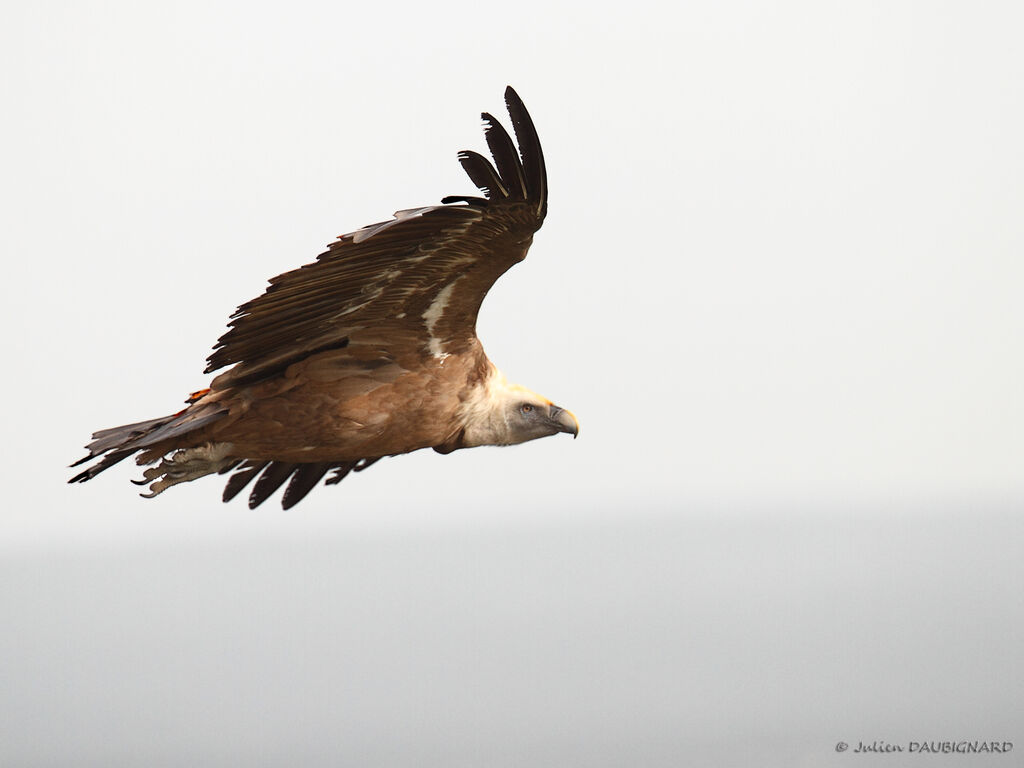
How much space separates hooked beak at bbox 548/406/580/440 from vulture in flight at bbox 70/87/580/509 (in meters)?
0.23

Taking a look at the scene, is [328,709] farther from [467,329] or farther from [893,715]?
[467,329]

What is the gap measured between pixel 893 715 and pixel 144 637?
33.1 m

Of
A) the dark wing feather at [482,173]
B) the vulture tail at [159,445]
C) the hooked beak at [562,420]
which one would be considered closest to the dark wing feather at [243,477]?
the vulture tail at [159,445]

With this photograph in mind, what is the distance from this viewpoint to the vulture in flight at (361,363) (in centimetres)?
580

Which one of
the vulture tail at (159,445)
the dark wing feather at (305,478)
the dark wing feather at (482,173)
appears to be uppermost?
the dark wing feather at (482,173)

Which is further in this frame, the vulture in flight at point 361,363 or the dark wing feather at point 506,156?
the vulture in flight at point 361,363

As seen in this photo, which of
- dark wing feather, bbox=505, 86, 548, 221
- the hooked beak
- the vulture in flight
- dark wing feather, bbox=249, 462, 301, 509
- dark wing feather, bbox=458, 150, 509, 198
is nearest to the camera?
dark wing feather, bbox=505, 86, 548, 221

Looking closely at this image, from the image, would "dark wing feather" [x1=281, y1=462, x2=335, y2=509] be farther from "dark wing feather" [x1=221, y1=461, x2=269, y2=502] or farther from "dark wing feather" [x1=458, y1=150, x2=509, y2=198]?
"dark wing feather" [x1=458, y1=150, x2=509, y2=198]

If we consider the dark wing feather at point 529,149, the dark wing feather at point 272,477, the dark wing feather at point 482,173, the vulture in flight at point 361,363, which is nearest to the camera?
the dark wing feather at point 529,149

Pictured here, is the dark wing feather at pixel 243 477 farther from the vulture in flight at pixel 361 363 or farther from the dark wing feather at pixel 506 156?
the dark wing feather at pixel 506 156

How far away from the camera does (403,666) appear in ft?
186

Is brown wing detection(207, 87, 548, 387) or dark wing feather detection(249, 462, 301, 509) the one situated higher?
brown wing detection(207, 87, 548, 387)

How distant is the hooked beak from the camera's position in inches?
275

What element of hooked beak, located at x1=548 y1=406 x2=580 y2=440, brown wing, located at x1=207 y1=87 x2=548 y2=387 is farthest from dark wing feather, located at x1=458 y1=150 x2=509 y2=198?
hooked beak, located at x1=548 y1=406 x2=580 y2=440
